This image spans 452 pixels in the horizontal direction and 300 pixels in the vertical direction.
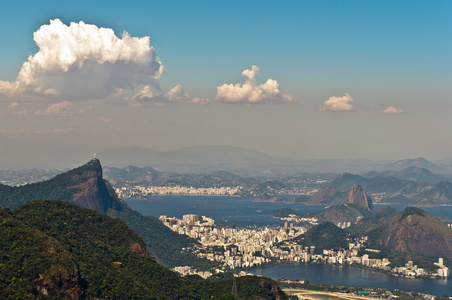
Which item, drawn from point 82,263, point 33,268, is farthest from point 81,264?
point 33,268

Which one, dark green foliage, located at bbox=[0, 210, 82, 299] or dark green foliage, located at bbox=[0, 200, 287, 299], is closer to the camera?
dark green foliage, located at bbox=[0, 210, 82, 299]

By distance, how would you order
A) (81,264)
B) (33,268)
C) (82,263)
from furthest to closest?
1. (82,263)
2. (81,264)
3. (33,268)

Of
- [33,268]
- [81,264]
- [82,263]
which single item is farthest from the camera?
A: [82,263]

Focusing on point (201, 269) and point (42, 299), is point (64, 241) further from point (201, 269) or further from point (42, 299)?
point (201, 269)

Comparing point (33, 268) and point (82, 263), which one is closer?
point (33, 268)

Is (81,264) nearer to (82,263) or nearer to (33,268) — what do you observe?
(82,263)

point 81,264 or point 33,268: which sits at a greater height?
point 33,268

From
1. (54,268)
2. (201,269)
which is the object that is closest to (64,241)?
(54,268)

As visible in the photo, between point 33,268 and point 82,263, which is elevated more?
point 33,268
